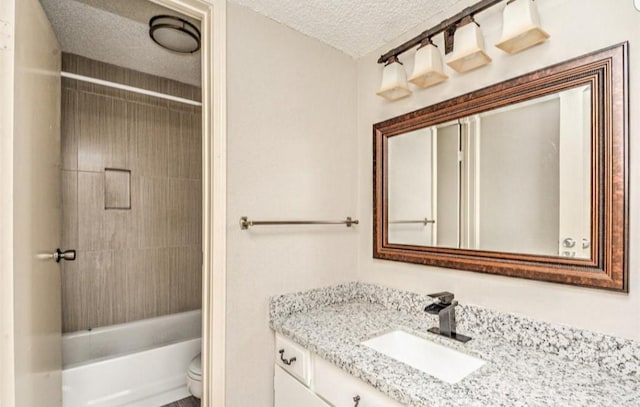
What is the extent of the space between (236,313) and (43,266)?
0.76 m

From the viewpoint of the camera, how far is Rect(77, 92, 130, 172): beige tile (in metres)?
2.16

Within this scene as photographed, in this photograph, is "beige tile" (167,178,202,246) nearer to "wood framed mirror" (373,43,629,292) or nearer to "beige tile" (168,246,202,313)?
"beige tile" (168,246,202,313)

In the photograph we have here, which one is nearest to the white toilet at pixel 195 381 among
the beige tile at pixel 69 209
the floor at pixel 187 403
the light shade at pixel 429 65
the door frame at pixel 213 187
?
the floor at pixel 187 403

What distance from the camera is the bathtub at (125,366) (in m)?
1.87

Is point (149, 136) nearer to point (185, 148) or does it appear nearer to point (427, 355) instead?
point (185, 148)

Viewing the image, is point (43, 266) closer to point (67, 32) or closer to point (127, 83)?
point (67, 32)

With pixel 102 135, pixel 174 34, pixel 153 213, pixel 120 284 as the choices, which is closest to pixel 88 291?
pixel 120 284

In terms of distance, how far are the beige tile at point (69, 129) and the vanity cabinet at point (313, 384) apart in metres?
1.89

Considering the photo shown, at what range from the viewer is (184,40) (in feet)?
6.13

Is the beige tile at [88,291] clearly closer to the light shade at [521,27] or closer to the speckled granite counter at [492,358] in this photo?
the speckled granite counter at [492,358]

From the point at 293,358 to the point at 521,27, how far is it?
Answer: 156 centimetres

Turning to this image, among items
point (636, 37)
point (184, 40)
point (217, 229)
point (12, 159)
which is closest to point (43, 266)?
point (12, 159)

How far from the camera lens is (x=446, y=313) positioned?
1.26m

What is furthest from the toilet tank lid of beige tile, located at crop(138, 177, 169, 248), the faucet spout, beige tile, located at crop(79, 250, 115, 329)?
the faucet spout
